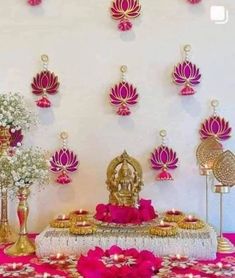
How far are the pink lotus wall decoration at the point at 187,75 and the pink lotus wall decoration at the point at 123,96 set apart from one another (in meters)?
0.14

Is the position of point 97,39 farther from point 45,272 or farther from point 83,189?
point 45,272

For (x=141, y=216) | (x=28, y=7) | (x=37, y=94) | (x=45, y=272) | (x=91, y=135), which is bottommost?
(x=45, y=272)

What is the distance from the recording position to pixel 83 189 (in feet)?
5.19

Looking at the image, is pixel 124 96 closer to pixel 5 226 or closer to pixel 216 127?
pixel 216 127

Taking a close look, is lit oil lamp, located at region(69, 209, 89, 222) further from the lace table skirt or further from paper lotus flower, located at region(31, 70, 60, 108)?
paper lotus flower, located at region(31, 70, 60, 108)

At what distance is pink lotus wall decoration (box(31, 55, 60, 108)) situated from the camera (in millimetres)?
1554

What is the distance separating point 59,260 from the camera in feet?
4.04

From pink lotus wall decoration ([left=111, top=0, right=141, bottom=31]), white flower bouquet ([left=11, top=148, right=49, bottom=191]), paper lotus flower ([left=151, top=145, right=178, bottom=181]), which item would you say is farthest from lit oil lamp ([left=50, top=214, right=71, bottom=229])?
pink lotus wall decoration ([left=111, top=0, right=141, bottom=31])

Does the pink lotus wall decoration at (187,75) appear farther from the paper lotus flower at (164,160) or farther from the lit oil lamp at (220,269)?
the lit oil lamp at (220,269)

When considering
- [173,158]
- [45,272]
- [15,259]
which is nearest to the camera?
[45,272]

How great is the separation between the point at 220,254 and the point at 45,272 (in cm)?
47

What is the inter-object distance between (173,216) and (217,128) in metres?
0.32

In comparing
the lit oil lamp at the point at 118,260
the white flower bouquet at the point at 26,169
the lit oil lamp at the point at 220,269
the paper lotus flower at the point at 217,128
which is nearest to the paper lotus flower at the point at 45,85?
the white flower bouquet at the point at 26,169

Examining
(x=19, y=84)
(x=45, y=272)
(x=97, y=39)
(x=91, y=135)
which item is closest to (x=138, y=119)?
(x=91, y=135)
